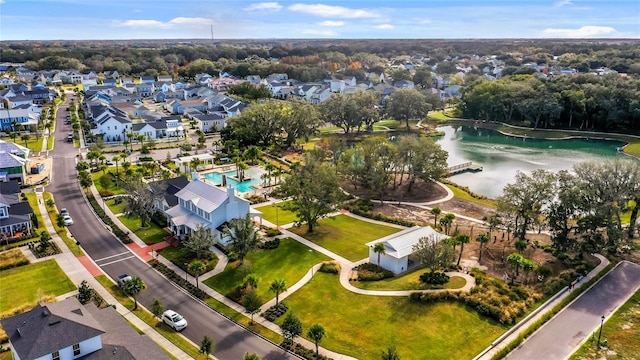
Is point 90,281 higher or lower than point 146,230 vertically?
lower

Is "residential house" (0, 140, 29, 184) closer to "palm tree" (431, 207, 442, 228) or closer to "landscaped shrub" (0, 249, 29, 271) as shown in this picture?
"landscaped shrub" (0, 249, 29, 271)

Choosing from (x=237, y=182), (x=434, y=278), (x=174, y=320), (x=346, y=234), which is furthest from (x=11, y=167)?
(x=434, y=278)

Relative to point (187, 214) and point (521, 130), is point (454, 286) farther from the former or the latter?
point (521, 130)

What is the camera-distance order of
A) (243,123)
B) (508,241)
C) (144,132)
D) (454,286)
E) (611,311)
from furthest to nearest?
(144,132) → (243,123) → (508,241) → (454,286) → (611,311)

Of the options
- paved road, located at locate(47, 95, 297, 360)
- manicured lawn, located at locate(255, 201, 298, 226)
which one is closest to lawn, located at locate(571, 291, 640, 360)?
paved road, located at locate(47, 95, 297, 360)

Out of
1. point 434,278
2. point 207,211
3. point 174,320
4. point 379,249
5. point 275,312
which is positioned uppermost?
point 207,211

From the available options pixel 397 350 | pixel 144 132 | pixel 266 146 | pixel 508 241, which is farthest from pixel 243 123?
pixel 397 350

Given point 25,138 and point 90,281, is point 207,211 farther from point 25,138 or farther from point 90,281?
point 25,138
